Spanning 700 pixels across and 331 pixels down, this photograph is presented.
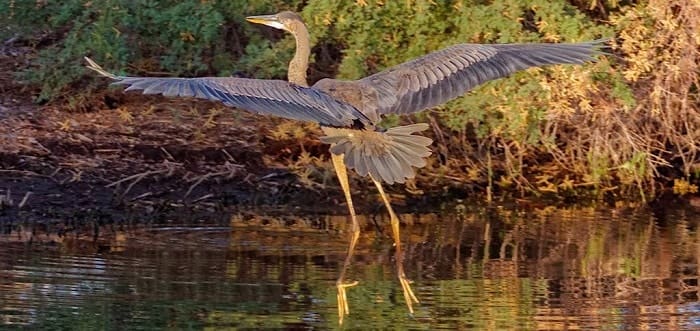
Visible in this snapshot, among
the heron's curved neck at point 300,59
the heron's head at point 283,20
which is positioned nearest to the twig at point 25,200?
the heron's head at point 283,20

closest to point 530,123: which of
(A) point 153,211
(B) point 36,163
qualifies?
(A) point 153,211

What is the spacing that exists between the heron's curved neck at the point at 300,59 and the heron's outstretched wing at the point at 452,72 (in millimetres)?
482

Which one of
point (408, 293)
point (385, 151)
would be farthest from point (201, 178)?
point (408, 293)

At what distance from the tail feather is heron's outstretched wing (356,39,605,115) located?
9.3 inches

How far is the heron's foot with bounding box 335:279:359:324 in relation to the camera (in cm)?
705

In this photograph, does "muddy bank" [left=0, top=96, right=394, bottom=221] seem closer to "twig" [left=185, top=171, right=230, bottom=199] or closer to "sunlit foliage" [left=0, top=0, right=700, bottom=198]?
"twig" [left=185, top=171, right=230, bottom=199]

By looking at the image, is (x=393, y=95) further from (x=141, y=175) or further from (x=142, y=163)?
(x=142, y=163)

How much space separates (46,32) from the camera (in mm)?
12500

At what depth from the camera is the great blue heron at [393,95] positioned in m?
7.62

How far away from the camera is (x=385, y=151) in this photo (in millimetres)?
7957

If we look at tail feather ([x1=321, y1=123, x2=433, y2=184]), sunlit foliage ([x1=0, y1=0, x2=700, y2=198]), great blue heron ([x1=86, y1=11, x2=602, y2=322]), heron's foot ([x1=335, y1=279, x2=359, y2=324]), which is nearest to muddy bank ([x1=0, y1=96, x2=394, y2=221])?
sunlit foliage ([x1=0, y1=0, x2=700, y2=198])

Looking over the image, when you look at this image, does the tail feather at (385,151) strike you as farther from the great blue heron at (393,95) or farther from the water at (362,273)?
the water at (362,273)

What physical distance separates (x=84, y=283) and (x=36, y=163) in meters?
3.07

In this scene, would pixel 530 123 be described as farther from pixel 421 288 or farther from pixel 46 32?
pixel 46 32
